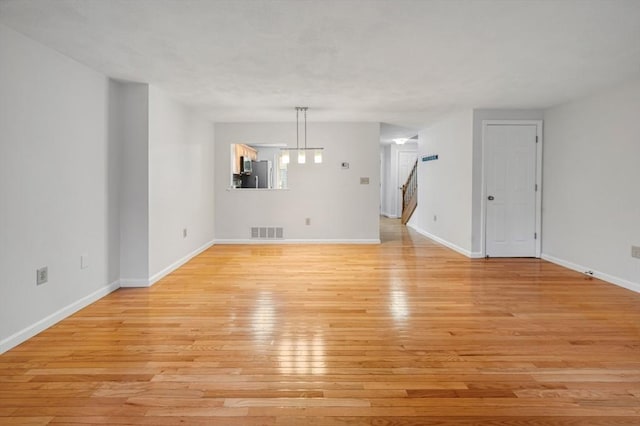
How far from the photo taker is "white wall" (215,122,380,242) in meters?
7.05

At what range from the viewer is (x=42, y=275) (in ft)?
9.75

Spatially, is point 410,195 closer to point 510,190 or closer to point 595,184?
point 510,190

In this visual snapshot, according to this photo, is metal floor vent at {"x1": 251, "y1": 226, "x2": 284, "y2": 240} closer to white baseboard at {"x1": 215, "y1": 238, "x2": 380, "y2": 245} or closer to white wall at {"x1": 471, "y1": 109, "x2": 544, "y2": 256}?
white baseboard at {"x1": 215, "y1": 238, "x2": 380, "y2": 245}

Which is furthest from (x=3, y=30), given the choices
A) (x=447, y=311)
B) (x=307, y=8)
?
(x=447, y=311)

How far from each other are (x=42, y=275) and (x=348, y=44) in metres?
3.15

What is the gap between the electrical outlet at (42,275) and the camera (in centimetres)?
292

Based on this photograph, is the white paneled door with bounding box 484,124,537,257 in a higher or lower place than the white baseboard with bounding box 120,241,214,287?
higher

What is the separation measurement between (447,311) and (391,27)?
2.49 m

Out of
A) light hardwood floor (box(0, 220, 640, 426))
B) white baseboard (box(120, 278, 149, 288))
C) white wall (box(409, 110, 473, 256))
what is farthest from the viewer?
white wall (box(409, 110, 473, 256))

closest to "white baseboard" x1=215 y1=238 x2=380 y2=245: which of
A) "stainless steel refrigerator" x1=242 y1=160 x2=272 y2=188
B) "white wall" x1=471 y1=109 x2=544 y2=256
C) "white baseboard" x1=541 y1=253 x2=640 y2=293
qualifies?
"stainless steel refrigerator" x1=242 y1=160 x2=272 y2=188

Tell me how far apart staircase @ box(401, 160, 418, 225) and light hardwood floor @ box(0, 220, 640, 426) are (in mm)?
5538

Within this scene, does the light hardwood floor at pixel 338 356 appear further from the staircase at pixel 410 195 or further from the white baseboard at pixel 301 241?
the staircase at pixel 410 195

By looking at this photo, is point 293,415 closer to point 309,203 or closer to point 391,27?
point 391,27

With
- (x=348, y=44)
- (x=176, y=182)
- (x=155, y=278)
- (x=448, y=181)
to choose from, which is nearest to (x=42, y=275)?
(x=155, y=278)
